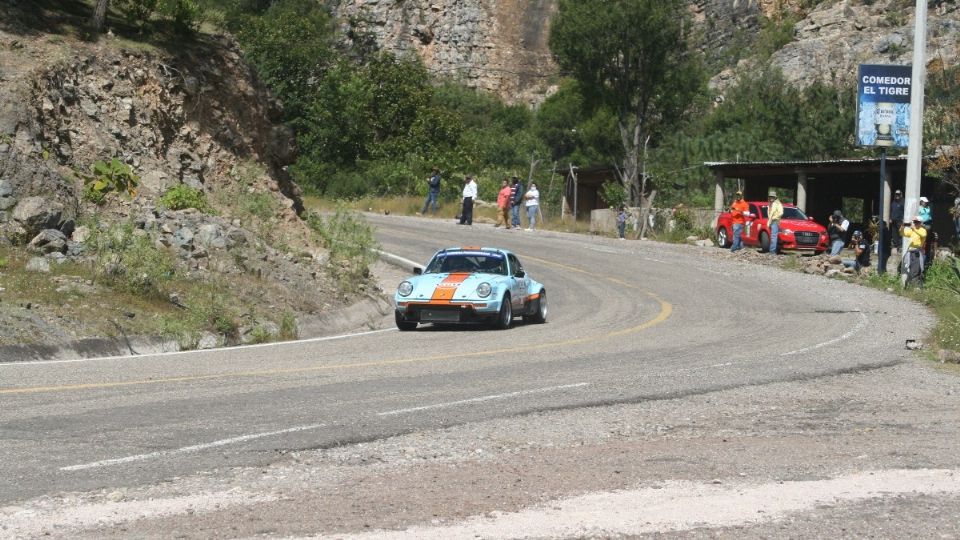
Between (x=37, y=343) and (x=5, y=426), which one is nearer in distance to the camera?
(x=5, y=426)

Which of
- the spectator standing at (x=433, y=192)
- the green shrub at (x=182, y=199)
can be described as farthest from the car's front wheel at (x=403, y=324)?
the spectator standing at (x=433, y=192)

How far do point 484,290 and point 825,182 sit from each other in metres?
37.6

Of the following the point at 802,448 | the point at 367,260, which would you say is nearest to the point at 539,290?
the point at 367,260

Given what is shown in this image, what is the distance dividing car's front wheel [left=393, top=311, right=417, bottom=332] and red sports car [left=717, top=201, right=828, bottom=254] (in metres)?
21.2

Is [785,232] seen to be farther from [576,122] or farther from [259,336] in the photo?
[576,122]

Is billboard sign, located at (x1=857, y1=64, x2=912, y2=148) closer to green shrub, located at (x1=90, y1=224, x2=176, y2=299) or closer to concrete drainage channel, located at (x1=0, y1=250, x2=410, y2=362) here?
concrete drainage channel, located at (x1=0, y1=250, x2=410, y2=362)

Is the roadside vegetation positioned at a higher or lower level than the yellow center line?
higher

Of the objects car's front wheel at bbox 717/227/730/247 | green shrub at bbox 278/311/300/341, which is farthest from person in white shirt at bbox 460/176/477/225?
green shrub at bbox 278/311/300/341

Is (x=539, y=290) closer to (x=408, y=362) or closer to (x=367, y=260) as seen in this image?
(x=367, y=260)

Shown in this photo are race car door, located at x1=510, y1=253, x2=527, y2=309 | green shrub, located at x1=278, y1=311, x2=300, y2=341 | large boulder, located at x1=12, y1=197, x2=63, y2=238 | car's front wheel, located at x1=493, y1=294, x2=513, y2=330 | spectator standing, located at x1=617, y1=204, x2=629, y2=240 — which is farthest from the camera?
spectator standing, located at x1=617, y1=204, x2=629, y2=240

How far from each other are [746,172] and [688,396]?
37.7 m

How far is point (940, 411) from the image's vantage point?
11.4 m

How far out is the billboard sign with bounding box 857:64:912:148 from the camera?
30.6m

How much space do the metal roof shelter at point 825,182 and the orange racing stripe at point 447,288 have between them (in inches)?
728
